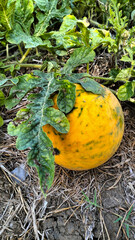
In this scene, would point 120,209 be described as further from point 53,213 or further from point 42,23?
point 42,23

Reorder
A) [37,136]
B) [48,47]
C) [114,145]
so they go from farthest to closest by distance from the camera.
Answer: [48,47]
[114,145]
[37,136]

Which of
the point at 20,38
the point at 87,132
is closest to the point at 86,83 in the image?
the point at 87,132

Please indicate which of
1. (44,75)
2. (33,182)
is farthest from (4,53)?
(33,182)

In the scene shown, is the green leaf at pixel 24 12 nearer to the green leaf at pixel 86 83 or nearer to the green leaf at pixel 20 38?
the green leaf at pixel 20 38

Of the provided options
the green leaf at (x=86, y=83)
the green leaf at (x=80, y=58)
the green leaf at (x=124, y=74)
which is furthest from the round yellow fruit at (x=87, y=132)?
the green leaf at (x=124, y=74)

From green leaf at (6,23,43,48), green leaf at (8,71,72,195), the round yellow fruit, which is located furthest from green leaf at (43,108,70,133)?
green leaf at (6,23,43,48)

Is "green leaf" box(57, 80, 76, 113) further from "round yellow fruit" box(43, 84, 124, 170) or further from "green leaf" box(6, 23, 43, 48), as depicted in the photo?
"green leaf" box(6, 23, 43, 48)
